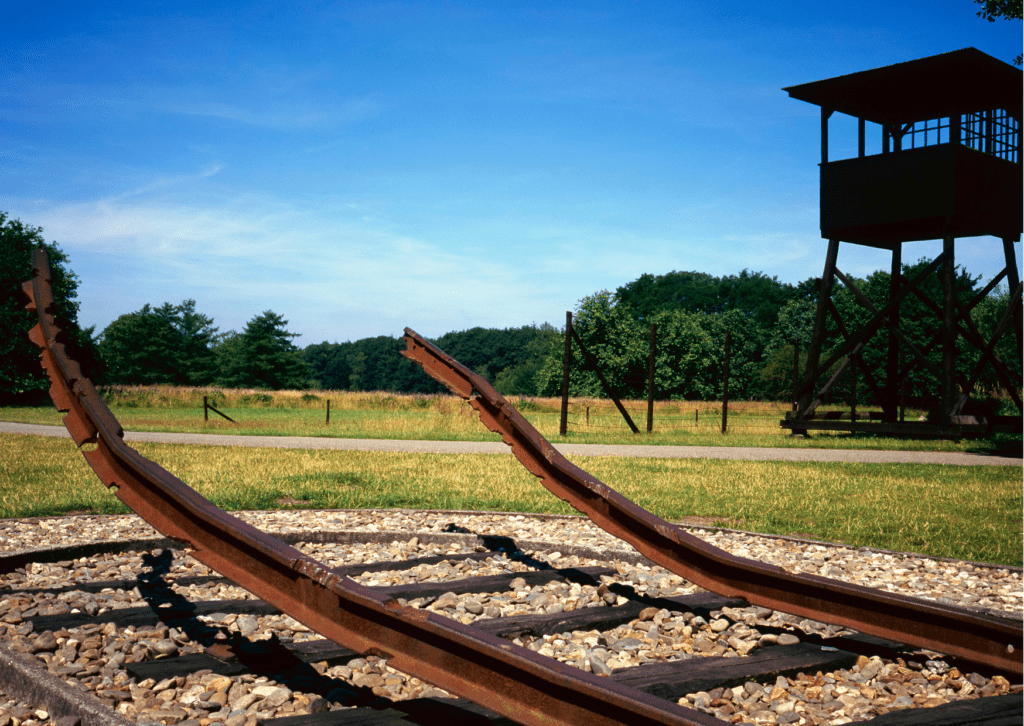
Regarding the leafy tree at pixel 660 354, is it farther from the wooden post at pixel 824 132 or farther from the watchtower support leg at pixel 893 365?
the wooden post at pixel 824 132

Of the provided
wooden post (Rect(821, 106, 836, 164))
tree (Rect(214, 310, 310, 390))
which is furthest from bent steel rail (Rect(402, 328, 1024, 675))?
tree (Rect(214, 310, 310, 390))

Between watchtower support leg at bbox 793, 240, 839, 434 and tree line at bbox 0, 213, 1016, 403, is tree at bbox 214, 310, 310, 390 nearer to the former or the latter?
tree line at bbox 0, 213, 1016, 403

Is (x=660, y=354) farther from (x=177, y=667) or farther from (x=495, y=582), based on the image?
(x=177, y=667)

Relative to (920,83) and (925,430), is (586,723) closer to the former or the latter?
(925,430)

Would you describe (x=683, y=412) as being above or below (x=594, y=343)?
below

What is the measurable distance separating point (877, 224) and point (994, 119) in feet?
12.4

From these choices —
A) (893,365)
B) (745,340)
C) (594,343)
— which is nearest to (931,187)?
(893,365)

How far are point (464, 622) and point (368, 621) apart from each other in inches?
72.9

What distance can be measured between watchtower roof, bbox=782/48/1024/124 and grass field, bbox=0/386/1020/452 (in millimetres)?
7986

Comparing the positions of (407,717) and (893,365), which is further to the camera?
(893,365)

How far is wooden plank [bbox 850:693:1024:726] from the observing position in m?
2.39

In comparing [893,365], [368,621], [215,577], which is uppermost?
[893,365]

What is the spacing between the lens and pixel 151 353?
2825 inches

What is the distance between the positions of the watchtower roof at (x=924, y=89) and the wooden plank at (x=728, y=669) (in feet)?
53.4
